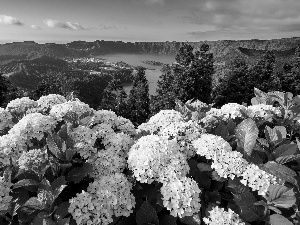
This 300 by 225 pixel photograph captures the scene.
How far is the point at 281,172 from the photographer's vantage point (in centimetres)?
263

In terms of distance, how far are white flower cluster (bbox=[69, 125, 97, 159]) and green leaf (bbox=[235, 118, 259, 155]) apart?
5.93ft

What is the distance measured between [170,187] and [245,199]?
2.49ft

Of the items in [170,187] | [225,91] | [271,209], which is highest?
[170,187]

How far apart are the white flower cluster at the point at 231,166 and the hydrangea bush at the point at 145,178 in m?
0.01

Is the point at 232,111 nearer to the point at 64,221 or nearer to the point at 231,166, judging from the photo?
the point at 231,166

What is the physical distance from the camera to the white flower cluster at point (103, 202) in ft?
7.30

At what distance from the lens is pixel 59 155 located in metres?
2.80

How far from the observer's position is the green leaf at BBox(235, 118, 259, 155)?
9.52 ft

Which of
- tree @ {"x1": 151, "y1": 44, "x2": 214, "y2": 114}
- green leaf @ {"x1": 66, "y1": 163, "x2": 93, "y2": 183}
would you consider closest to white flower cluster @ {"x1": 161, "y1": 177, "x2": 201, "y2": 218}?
green leaf @ {"x1": 66, "y1": 163, "x2": 93, "y2": 183}

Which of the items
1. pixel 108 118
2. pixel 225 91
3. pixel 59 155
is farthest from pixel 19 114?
pixel 225 91

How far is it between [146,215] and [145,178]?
1.18 ft

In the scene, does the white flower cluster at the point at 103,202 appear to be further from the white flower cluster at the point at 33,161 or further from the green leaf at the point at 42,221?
the white flower cluster at the point at 33,161

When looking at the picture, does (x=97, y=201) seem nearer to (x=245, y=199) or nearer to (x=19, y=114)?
(x=245, y=199)

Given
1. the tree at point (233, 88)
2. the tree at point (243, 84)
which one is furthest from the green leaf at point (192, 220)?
the tree at point (233, 88)
